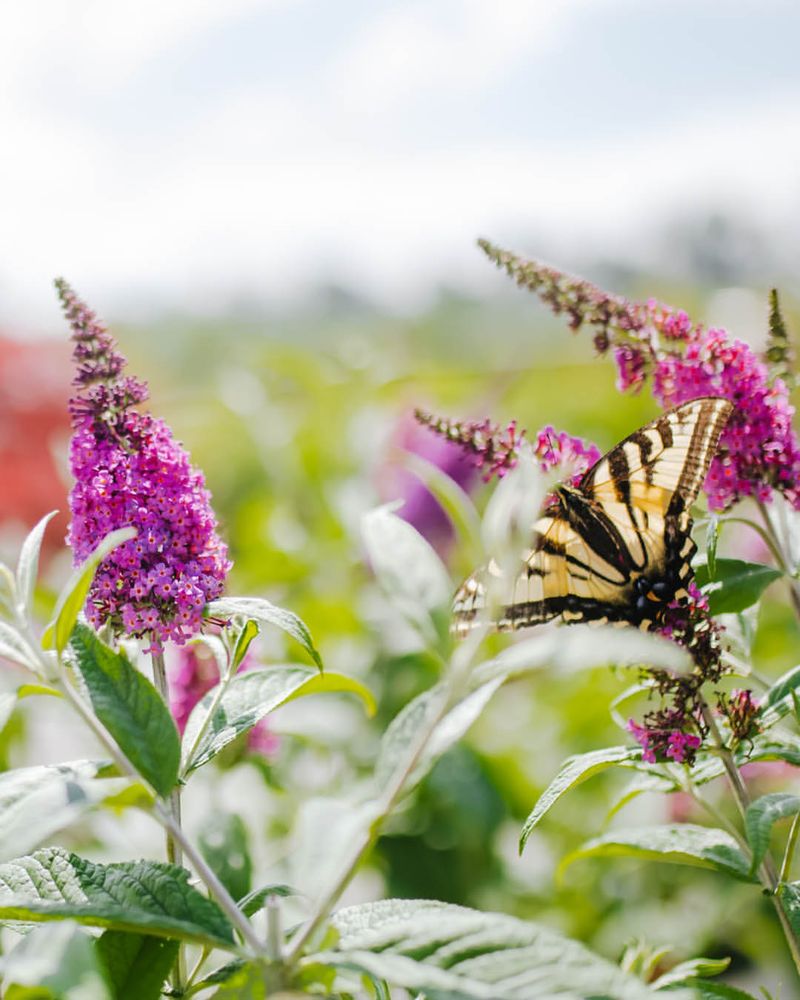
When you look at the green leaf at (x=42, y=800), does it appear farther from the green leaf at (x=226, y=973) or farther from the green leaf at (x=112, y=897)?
the green leaf at (x=226, y=973)

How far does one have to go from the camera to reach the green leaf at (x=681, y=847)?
116 cm

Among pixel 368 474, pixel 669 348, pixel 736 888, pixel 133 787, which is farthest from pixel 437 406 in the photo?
pixel 133 787

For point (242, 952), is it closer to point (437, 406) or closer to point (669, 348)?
point (669, 348)

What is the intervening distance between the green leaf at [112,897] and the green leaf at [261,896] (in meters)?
0.15

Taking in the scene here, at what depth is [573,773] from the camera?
1.12 metres

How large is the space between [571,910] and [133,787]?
81.9 inches

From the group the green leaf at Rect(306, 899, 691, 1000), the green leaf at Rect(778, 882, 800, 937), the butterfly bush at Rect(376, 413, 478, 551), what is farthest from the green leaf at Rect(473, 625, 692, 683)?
the butterfly bush at Rect(376, 413, 478, 551)

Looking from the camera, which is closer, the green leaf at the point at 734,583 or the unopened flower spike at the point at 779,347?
the green leaf at the point at 734,583

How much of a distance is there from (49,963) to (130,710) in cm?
24

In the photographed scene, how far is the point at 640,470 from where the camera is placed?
136 centimetres

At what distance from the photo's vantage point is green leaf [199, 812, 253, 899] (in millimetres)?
1565

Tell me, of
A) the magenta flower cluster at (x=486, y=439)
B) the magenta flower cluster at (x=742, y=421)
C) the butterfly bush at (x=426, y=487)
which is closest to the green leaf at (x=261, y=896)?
the magenta flower cluster at (x=486, y=439)

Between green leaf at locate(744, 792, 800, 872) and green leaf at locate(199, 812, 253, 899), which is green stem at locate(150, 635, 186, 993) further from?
green leaf at locate(744, 792, 800, 872)

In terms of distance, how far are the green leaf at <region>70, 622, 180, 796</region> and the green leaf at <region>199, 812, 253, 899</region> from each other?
652 mm
